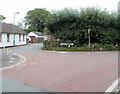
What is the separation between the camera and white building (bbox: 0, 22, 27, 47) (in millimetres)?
31281

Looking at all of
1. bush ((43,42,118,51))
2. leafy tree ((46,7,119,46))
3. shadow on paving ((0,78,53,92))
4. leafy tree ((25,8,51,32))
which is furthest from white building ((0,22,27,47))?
leafy tree ((25,8,51,32))

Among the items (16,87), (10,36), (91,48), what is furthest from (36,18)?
(16,87)

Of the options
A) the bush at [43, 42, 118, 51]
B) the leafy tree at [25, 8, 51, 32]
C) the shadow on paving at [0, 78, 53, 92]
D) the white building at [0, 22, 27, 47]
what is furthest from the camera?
the leafy tree at [25, 8, 51, 32]

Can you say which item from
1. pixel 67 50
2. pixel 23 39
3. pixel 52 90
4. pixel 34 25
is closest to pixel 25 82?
pixel 52 90

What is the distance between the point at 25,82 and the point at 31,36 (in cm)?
5806

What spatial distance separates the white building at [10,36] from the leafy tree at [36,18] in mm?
36995

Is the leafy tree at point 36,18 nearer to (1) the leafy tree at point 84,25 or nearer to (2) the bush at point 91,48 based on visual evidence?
(1) the leafy tree at point 84,25

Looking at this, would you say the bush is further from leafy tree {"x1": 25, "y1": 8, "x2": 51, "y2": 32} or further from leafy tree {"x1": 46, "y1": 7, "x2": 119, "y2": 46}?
leafy tree {"x1": 25, "y1": 8, "x2": 51, "y2": 32}

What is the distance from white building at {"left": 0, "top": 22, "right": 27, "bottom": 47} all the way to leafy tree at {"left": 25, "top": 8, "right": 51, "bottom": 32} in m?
37.0

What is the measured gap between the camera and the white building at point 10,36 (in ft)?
103

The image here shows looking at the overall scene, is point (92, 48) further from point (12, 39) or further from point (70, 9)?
point (12, 39)

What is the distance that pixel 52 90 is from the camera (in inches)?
272

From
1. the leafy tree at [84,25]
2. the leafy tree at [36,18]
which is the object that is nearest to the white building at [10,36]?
the leafy tree at [84,25]

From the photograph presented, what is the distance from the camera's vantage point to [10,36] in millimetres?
34000
